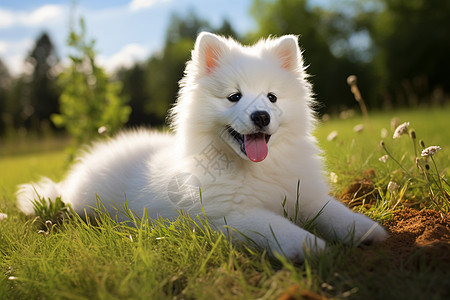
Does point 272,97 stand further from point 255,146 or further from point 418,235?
point 418,235

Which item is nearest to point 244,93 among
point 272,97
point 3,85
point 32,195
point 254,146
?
point 272,97

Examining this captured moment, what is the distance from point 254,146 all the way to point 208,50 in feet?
2.66

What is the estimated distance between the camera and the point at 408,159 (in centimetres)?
394

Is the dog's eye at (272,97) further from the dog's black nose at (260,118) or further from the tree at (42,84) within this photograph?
the tree at (42,84)

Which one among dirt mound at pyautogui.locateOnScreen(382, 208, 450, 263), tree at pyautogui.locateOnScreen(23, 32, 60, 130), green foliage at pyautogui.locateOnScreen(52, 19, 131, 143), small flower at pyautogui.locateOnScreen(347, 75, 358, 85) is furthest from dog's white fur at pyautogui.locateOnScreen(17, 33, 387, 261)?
tree at pyautogui.locateOnScreen(23, 32, 60, 130)

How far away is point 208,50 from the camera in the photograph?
2.77 m

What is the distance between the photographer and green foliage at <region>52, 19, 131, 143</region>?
6531 millimetres

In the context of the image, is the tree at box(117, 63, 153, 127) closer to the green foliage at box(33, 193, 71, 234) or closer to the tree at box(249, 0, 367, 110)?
the tree at box(249, 0, 367, 110)

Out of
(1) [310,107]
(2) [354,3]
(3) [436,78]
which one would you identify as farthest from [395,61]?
(1) [310,107]

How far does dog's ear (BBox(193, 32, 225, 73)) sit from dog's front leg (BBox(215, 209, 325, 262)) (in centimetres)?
111

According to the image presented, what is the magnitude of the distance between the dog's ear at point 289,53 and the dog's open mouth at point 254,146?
68 cm

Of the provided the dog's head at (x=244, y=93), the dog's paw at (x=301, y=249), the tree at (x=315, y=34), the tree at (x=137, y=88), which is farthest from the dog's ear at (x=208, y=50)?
the tree at (x=137, y=88)

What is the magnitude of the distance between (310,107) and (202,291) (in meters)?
1.74

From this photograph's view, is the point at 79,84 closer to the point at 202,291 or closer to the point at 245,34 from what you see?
the point at 202,291
